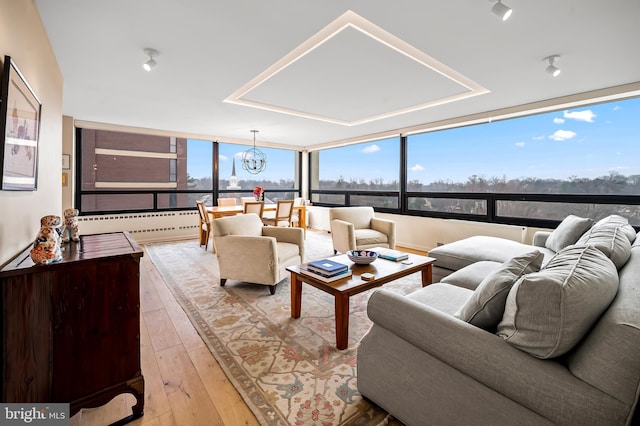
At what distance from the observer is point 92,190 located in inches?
213

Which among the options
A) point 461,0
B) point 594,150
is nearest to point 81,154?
point 461,0

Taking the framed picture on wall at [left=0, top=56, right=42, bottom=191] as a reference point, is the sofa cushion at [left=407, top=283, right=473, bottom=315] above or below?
below

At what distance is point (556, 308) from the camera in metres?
0.97

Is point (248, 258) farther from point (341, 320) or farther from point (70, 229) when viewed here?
point (70, 229)

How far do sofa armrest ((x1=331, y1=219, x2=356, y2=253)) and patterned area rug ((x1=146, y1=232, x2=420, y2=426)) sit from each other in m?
1.02

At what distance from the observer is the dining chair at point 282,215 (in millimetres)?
5559

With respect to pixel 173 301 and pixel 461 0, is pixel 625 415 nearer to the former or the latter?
pixel 461 0

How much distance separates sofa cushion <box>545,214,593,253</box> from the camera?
284 cm

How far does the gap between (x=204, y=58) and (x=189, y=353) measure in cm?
252

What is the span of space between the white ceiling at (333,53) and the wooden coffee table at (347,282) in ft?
6.26

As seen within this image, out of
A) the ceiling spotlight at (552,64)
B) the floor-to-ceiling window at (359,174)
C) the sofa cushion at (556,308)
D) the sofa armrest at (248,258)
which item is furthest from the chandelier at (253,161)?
the sofa cushion at (556,308)

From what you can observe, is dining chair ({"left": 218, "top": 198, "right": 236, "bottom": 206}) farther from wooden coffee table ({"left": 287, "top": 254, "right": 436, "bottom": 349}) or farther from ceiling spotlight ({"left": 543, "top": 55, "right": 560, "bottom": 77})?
ceiling spotlight ({"left": 543, "top": 55, "right": 560, "bottom": 77})

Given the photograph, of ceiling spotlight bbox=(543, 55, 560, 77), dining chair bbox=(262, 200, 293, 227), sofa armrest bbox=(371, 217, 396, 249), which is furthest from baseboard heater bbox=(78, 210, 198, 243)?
ceiling spotlight bbox=(543, 55, 560, 77)

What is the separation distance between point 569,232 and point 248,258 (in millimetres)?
3285
